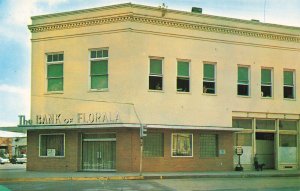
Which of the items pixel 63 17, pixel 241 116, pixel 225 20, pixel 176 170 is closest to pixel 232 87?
pixel 241 116

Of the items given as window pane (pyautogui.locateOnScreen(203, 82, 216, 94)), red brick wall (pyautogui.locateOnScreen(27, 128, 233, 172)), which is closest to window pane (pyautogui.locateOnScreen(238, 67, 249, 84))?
window pane (pyautogui.locateOnScreen(203, 82, 216, 94))

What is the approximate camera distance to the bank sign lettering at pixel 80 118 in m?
32.7

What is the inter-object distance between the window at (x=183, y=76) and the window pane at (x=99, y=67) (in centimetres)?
457

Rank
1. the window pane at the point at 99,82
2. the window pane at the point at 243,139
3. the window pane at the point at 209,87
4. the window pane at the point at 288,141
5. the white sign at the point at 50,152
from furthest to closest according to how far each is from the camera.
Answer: the window pane at the point at 288,141, the window pane at the point at 243,139, the window pane at the point at 209,87, the white sign at the point at 50,152, the window pane at the point at 99,82

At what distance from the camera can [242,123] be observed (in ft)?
122

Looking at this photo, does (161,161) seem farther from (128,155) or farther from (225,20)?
(225,20)

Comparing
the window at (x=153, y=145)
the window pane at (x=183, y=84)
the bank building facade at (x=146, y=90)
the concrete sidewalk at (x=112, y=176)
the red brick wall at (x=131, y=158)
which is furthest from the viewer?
the window pane at (x=183, y=84)

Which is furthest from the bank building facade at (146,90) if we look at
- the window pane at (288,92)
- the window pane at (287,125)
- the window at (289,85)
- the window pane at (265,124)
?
the window at (289,85)

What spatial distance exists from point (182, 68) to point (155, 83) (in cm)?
220

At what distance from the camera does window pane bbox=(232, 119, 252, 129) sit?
121 feet

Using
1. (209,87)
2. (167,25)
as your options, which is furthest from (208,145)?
(167,25)

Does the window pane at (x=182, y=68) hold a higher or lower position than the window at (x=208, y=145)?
higher

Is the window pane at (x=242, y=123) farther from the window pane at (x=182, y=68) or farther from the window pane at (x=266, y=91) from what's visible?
the window pane at (x=182, y=68)

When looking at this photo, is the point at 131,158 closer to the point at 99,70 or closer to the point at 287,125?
the point at 99,70
